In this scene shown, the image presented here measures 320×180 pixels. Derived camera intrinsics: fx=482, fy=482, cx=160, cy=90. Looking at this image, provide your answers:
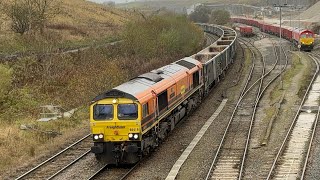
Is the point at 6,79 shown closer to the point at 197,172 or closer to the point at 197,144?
the point at 197,144

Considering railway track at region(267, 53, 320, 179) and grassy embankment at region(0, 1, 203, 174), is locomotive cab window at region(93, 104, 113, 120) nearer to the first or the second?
grassy embankment at region(0, 1, 203, 174)

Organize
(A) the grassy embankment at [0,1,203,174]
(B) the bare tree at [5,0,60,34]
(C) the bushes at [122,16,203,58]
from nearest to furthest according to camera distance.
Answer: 1. (A) the grassy embankment at [0,1,203,174]
2. (C) the bushes at [122,16,203,58]
3. (B) the bare tree at [5,0,60,34]

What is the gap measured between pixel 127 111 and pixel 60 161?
176 inches

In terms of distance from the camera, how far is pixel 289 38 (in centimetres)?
7844

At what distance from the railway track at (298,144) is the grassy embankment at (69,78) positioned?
1097 centimetres

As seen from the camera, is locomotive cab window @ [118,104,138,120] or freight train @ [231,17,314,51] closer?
locomotive cab window @ [118,104,138,120]

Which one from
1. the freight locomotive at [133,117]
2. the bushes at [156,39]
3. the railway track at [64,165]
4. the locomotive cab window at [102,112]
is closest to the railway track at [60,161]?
the railway track at [64,165]

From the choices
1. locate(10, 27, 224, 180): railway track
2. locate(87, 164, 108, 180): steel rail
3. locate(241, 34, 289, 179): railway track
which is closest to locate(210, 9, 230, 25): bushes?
locate(241, 34, 289, 179): railway track

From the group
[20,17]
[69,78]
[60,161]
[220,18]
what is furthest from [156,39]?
[220,18]

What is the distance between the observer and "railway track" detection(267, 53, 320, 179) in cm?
1942

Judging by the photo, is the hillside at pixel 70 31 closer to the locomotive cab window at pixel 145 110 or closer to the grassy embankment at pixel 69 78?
the grassy embankment at pixel 69 78

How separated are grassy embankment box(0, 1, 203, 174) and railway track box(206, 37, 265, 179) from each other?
8.29 meters

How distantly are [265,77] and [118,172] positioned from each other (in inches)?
1079

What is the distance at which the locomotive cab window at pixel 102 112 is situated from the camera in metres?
20.0
